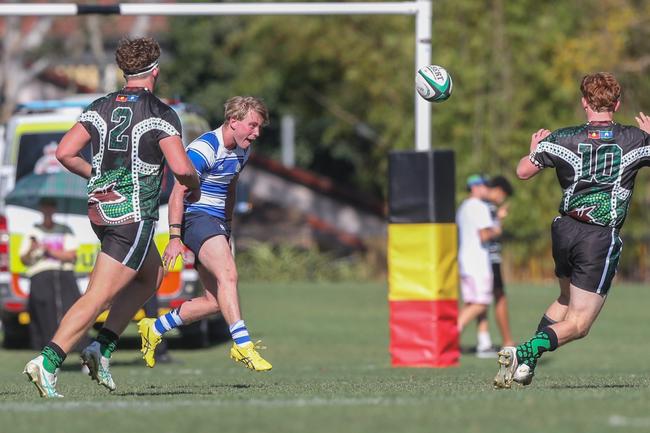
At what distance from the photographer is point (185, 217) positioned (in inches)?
410

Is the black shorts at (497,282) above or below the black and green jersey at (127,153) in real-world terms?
below

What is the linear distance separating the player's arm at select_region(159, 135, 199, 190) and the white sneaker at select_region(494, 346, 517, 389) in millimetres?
2252

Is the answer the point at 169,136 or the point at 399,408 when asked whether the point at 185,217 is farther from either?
the point at 399,408

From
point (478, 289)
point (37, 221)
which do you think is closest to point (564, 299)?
point (478, 289)

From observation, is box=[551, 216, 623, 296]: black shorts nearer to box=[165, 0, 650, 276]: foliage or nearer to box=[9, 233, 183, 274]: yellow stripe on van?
box=[9, 233, 183, 274]: yellow stripe on van

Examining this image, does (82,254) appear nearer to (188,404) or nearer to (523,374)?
(523,374)

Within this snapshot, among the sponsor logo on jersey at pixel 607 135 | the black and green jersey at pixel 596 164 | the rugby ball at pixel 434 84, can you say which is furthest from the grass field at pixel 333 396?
the rugby ball at pixel 434 84

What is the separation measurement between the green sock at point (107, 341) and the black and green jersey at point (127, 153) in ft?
2.62

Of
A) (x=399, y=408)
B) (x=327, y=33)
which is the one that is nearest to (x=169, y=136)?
(x=399, y=408)

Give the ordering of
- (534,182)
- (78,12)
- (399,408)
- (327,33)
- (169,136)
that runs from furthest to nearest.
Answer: (327,33) → (534,182) → (78,12) → (169,136) → (399,408)

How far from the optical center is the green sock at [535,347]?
9.55m

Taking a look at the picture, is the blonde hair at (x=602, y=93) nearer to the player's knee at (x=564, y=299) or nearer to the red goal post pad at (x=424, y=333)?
the player's knee at (x=564, y=299)

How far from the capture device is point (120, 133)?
30.6ft

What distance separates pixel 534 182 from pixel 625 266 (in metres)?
3.24
